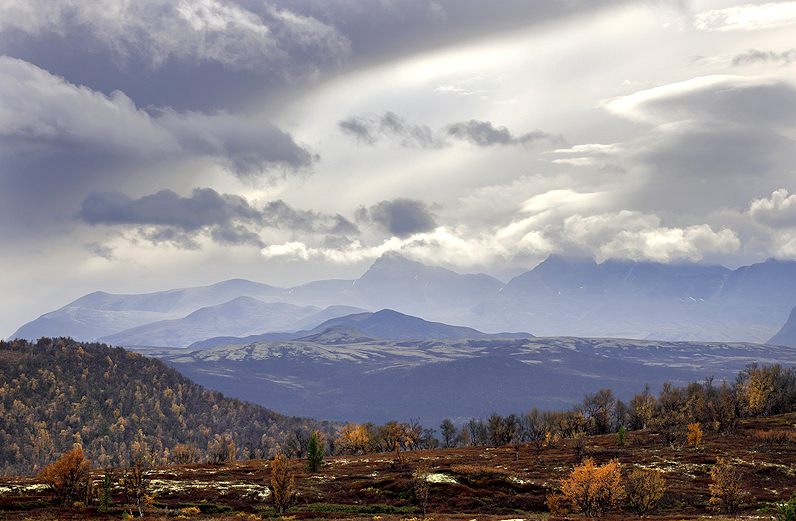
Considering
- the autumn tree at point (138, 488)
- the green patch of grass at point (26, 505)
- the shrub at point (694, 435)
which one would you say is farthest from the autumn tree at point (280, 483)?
the shrub at point (694, 435)

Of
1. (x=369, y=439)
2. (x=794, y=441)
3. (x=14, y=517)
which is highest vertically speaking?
(x=14, y=517)

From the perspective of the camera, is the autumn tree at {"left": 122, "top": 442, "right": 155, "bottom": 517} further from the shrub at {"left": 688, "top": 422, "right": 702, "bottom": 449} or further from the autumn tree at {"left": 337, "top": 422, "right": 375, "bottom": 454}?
the shrub at {"left": 688, "top": 422, "right": 702, "bottom": 449}

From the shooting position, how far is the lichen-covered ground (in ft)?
234

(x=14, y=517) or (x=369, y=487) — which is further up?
(x=14, y=517)

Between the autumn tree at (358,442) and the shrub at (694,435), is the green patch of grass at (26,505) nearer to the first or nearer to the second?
the autumn tree at (358,442)

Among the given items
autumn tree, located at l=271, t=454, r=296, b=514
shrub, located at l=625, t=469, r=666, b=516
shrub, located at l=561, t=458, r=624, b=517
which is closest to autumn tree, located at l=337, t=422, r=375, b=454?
autumn tree, located at l=271, t=454, r=296, b=514

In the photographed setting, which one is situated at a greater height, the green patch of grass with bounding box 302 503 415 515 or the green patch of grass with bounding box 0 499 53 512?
the green patch of grass with bounding box 0 499 53 512

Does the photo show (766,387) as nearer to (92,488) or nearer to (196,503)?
(196,503)

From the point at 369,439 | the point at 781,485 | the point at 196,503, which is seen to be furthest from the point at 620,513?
the point at 369,439

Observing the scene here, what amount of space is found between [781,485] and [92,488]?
115318 mm

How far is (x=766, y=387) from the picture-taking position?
190m

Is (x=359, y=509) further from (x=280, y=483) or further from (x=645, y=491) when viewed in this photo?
(x=645, y=491)

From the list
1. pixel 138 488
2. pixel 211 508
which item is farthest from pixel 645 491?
pixel 138 488

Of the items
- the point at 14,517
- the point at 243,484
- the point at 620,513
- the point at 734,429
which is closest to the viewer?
the point at 14,517
